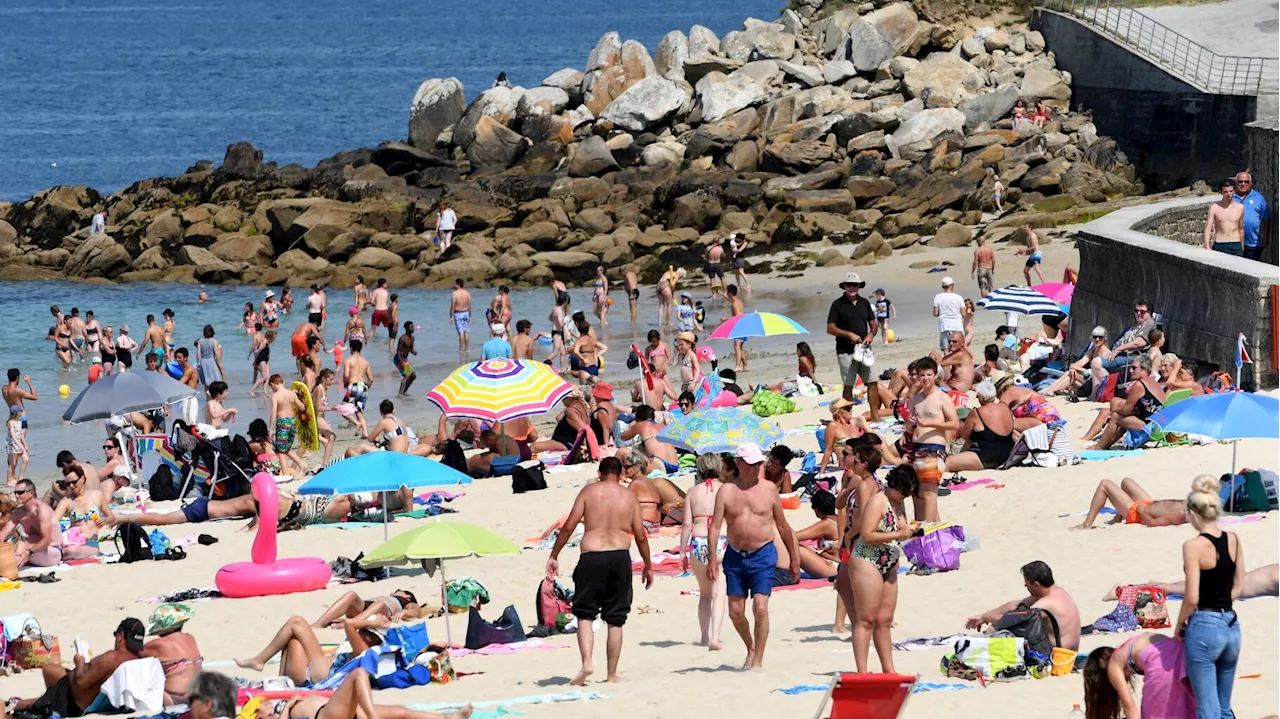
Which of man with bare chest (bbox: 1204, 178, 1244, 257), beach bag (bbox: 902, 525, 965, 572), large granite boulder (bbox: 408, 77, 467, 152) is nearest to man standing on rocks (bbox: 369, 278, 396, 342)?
man with bare chest (bbox: 1204, 178, 1244, 257)

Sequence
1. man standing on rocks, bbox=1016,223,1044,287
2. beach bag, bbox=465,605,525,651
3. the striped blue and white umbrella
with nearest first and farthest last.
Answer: beach bag, bbox=465,605,525,651, the striped blue and white umbrella, man standing on rocks, bbox=1016,223,1044,287

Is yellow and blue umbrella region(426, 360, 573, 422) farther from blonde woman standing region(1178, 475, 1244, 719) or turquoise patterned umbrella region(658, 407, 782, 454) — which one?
blonde woman standing region(1178, 475, 1244, 719)

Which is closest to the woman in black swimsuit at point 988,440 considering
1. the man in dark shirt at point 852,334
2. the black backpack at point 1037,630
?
the man in dark shirt at point 852,334

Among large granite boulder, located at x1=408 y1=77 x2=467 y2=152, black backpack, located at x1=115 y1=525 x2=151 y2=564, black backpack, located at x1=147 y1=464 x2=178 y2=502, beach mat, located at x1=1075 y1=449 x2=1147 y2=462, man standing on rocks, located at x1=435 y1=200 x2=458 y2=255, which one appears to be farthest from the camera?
large granite boulder, located at x1=408 y1=77 x2=467 y2=152

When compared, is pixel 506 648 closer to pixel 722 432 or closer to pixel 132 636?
pixel 132 636

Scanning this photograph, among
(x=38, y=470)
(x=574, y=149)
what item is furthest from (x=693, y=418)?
(x=574, y=149)

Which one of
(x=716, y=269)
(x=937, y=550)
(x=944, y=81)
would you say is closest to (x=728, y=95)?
(x=944, y=81)

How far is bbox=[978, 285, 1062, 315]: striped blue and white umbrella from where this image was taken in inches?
726

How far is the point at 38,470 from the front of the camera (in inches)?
736

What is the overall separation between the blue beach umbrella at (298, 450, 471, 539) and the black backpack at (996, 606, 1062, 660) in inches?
171

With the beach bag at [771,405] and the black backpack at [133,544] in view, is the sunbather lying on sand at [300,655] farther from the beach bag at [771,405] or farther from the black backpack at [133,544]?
the beach bag at [771,405]

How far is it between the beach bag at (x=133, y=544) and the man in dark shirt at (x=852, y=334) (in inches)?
254

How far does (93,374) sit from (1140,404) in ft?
41.9

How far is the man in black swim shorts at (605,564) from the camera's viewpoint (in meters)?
8.78
